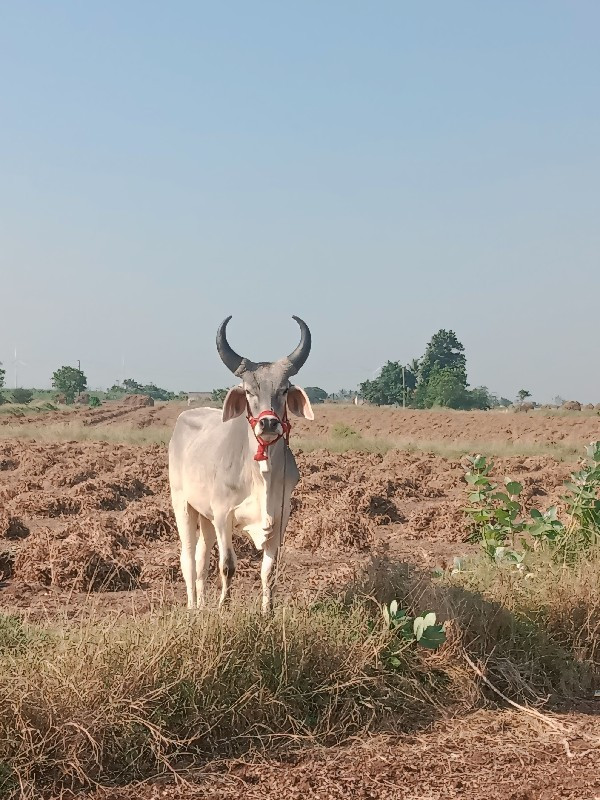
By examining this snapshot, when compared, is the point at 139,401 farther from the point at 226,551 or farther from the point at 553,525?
the point at 226,551

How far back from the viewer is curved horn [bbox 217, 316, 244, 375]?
5832 mm

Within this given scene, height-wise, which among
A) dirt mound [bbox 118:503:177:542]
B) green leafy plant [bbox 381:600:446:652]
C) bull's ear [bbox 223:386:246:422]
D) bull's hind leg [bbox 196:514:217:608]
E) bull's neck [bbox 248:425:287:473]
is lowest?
dirt mound [bbox 118:503:177:542]

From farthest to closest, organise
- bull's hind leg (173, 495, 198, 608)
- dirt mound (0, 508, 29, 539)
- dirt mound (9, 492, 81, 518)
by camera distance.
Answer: dirt mound (9, 492, 81, 518), dirt mound (0, 508, 29, 539), bull's hind leg (173, 495, 198, 608)

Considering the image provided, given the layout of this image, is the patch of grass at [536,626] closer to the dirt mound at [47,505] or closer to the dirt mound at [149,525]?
the dirt mound at [149,525]

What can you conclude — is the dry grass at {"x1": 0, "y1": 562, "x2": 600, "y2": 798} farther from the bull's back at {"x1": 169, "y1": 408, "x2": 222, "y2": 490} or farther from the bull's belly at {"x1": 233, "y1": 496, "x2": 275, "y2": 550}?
the bull's back at {"x1": 169, "y1": 408, "x2": 222, "y2": 490}

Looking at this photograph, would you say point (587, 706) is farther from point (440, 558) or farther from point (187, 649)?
point (440, 558)

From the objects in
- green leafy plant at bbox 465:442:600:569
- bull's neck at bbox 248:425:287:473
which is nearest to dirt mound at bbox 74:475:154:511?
green leafy plant at bbox 465:442:600:569

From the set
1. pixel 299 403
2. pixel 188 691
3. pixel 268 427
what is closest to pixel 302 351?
pixel 299 403

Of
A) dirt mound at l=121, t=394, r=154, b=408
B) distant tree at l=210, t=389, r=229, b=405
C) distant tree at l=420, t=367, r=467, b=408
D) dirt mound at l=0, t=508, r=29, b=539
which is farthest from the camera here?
dirt mound at l=121, t=394, r=154, b=408

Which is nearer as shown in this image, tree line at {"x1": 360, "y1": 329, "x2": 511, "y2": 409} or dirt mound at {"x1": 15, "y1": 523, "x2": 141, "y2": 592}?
dirt mound at {"x1": 15, "y1": 523, "x2": 141, "y2": 592}

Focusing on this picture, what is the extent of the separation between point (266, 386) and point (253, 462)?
495 millimetres

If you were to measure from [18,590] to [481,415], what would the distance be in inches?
1490

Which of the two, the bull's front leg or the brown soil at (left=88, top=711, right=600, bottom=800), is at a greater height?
the bull's front leg

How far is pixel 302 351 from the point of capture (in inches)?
228
